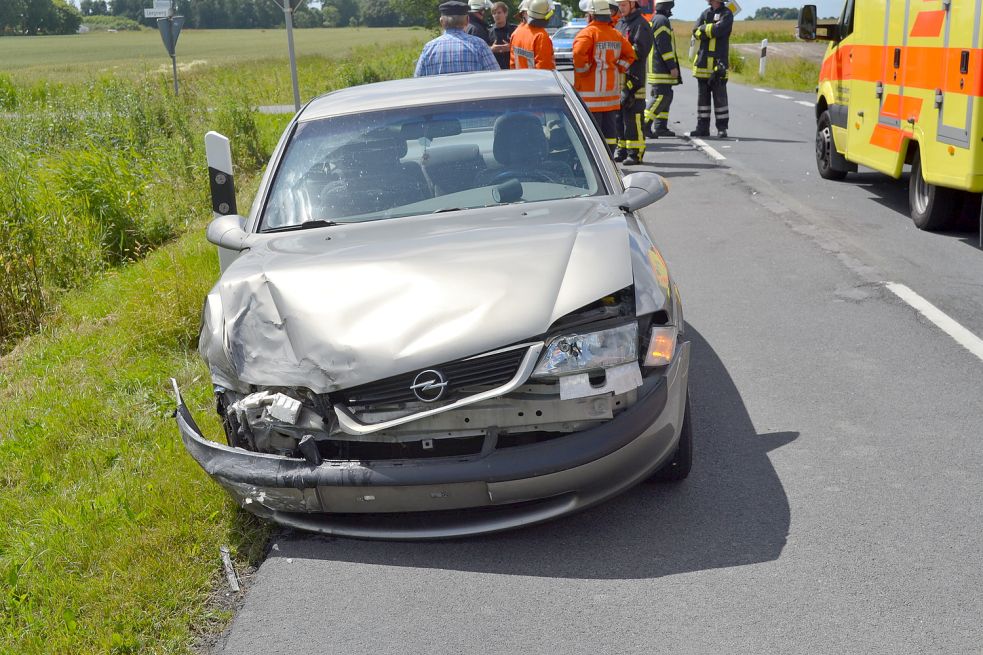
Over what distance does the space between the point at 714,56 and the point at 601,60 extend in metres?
4.86

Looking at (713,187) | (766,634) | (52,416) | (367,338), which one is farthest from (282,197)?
(713,187)

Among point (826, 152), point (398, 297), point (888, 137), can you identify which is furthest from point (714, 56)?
point (398, 297)

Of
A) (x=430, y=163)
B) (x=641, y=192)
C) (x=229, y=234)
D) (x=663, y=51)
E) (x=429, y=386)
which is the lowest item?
(x=429, y=386)

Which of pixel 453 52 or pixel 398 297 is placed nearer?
pixel 398 297

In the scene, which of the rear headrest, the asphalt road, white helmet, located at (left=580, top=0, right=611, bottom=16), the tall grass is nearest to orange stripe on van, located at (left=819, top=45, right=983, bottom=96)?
the asphalt road

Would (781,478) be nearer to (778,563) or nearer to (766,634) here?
(778,563)

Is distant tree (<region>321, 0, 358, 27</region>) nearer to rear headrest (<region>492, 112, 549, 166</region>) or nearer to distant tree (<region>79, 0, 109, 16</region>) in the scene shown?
distant tree (<region>79, 0, 109, 16</region>)

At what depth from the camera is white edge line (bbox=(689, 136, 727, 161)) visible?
47.7 ft

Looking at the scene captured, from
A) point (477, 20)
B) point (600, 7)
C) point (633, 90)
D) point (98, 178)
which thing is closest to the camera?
point (98, 178)

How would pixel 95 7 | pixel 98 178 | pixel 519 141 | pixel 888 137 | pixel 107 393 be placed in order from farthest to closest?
pixel 95 7 → pixel 98 178 → pixel 888 137 → pixel 107 393 → pixel 519 141

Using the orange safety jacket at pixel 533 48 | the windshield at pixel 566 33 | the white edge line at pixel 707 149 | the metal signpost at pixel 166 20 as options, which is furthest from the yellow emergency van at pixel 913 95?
the windshield at pixel 566 33

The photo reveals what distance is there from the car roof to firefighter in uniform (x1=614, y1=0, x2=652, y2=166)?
759 centimetres

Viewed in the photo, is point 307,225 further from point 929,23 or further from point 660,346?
point 929,23

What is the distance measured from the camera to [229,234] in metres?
4.91
